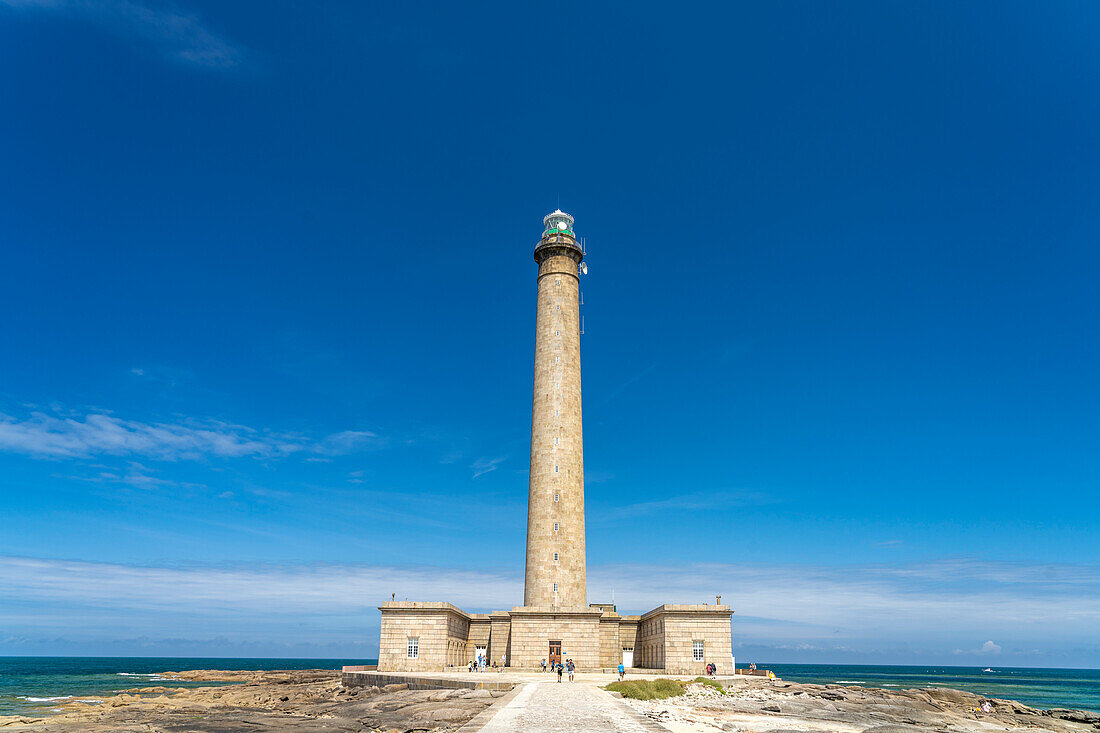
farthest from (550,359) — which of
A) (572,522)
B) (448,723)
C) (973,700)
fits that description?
(973,700)

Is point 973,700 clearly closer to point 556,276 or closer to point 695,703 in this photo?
point 695,703

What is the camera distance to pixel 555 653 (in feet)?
135

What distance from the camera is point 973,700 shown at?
146ft

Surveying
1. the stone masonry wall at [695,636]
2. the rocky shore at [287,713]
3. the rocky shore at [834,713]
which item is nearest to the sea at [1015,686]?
the rocky shore at [834,713]

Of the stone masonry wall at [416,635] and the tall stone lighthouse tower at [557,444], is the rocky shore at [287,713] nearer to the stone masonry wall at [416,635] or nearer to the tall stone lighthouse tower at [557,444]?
the stone masonry wall at [416,635]

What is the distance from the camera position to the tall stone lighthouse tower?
44438 mm

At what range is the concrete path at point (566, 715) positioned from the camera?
1548 centimetres

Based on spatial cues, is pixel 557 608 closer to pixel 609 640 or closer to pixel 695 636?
pixel 609 640

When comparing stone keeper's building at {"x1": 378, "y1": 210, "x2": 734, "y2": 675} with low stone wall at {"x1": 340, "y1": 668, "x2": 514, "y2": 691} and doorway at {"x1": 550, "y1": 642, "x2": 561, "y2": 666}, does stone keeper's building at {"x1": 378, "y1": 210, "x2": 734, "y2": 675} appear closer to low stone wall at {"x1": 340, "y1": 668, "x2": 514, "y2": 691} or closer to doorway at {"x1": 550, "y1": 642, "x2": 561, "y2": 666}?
doorway at {"x1": 550, "y1": 642, "x2": 561, "y2": 666}

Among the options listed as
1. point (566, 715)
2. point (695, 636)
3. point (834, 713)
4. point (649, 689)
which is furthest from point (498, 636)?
point (566, 715)

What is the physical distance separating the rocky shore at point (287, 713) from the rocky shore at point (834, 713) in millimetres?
7111

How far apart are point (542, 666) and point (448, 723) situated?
64.1 ft

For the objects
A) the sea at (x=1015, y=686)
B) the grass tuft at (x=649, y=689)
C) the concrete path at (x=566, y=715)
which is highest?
the concrete path at (x=566, y=715)

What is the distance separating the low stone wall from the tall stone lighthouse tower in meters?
10.7
